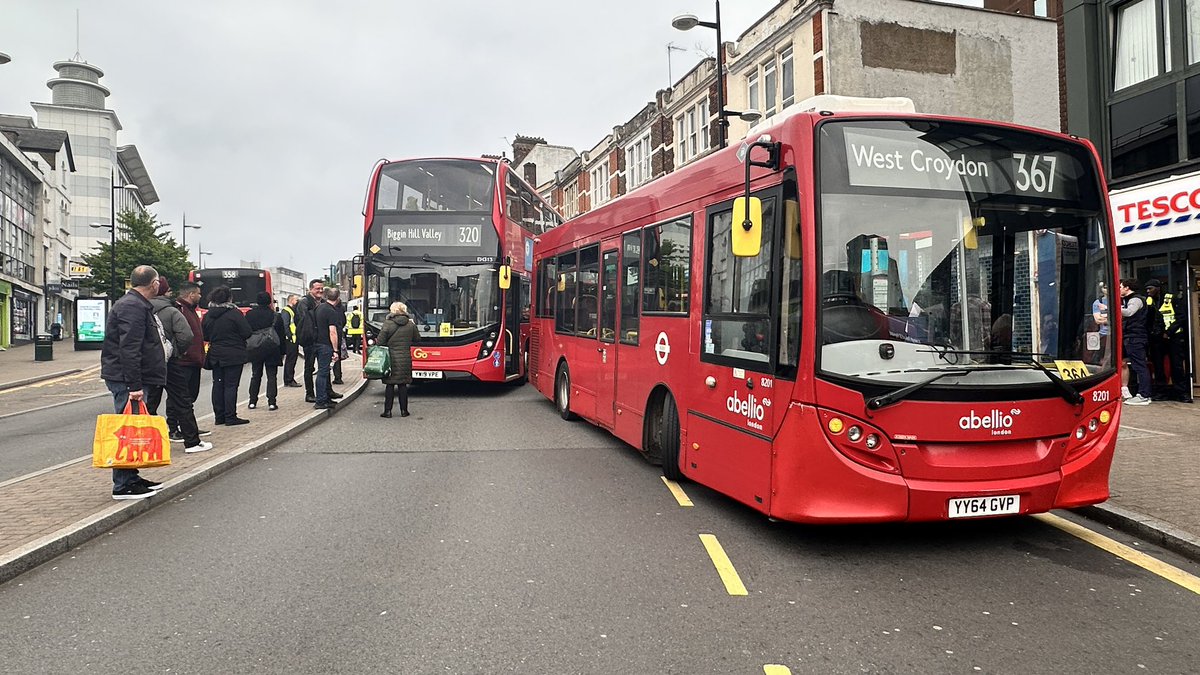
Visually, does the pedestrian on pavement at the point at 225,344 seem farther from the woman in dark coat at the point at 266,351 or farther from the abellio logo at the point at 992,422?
the abellio logo at the point at 992,422

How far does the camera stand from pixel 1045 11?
3366 cm

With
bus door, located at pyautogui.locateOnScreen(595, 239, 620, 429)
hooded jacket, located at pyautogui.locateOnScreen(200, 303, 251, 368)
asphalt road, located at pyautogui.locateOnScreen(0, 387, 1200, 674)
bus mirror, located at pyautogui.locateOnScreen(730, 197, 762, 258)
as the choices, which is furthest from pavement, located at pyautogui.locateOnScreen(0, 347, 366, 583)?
bus mirror, located at pyautogui.locateOnScreen(730, 197, 762, 258)

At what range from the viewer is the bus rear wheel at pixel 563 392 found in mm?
11602

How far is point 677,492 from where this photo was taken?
7.04 meters

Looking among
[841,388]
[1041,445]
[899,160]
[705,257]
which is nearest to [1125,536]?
[1041,445]

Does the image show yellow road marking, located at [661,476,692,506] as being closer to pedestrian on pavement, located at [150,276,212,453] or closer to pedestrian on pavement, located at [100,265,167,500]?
pedestrian on pavement, located at [100,265,167,500]

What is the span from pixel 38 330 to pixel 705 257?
5314 cm

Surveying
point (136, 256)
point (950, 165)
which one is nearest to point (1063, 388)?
point (950, 165)

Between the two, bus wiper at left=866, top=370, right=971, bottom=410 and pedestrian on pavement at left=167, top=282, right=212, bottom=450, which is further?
pedestrian on pavement at left=167, top=282, right=212, bottom=450

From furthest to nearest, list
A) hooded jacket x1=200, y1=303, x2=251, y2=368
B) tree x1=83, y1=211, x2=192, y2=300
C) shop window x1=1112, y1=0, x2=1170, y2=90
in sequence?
tree x1=83, y1=211, x2=192, y2=300 → shop window x1=1112, y1=0, x2=1170, y2=90 → hooded jacket x1=200, y1=303, x2=251, y2=368

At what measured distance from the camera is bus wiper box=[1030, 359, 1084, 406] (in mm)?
5004

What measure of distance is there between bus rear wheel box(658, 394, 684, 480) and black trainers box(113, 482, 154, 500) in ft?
14.1

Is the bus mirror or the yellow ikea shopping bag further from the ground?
the bus mirror

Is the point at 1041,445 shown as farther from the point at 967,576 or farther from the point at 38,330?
the point at 38,330
